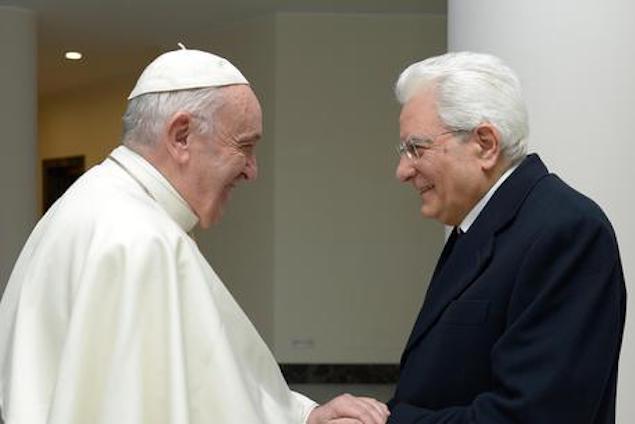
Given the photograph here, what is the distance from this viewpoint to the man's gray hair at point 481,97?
227 cm

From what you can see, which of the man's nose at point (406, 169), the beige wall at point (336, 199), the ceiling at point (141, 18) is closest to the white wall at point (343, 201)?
the beige wall at point (336, 199)

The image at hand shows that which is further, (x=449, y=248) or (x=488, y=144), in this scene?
(x=449, y=248)

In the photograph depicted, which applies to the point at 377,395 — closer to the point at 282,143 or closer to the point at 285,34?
the point at 282,143

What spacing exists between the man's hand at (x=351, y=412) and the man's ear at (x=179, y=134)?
72cm

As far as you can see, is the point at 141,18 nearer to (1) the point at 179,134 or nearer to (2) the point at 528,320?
(1) the point at 179,134

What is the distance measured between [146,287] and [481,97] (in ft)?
2.68

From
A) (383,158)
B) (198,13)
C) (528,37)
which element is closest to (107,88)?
(198,13)

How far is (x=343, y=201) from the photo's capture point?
10508mm

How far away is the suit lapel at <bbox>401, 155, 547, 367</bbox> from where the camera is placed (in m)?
2.29

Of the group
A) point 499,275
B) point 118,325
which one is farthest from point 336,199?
point 118,325

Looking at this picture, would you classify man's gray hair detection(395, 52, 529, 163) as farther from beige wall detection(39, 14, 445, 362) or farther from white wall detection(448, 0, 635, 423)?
beige wall detection(39, 14, 445, 362)

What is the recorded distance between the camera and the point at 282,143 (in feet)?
34.2

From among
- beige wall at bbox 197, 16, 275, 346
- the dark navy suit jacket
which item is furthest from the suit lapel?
beige wall at bbox 197, 16, 275, 346

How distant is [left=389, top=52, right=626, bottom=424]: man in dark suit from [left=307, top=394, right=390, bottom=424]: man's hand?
4cm
